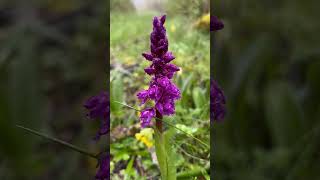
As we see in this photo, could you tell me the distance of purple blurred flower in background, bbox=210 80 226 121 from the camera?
685 mm

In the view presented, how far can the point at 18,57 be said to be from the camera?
127 centimetres

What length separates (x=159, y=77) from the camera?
0.63m

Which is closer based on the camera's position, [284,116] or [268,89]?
[284,116]

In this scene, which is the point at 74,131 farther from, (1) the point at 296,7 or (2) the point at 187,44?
(2) the point at 187,44

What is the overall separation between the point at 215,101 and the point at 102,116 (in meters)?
0.12

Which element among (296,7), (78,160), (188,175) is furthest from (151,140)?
(296,7)

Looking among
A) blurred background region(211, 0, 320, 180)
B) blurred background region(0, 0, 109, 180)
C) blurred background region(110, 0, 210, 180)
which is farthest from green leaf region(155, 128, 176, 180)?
blurred background region(0, 0, 109, 180)

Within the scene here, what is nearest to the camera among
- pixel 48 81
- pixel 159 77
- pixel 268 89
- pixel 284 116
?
pixel 159 77

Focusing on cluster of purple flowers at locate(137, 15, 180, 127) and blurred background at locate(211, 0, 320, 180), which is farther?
blurred background at locate(211, 0, 320, 180)

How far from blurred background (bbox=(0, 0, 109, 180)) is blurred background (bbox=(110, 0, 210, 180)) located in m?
0.40

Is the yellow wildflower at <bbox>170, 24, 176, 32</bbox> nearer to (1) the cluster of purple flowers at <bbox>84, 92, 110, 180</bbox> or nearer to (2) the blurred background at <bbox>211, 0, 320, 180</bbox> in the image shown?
(1) the cluster of purple flowers at <bbox>84, 92, 110, 180</bbox>

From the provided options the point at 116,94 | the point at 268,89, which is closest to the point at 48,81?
the point at 268,89

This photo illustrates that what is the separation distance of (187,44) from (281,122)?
1.56 feet

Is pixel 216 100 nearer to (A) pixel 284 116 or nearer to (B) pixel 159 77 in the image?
(B) pixel 159 77
